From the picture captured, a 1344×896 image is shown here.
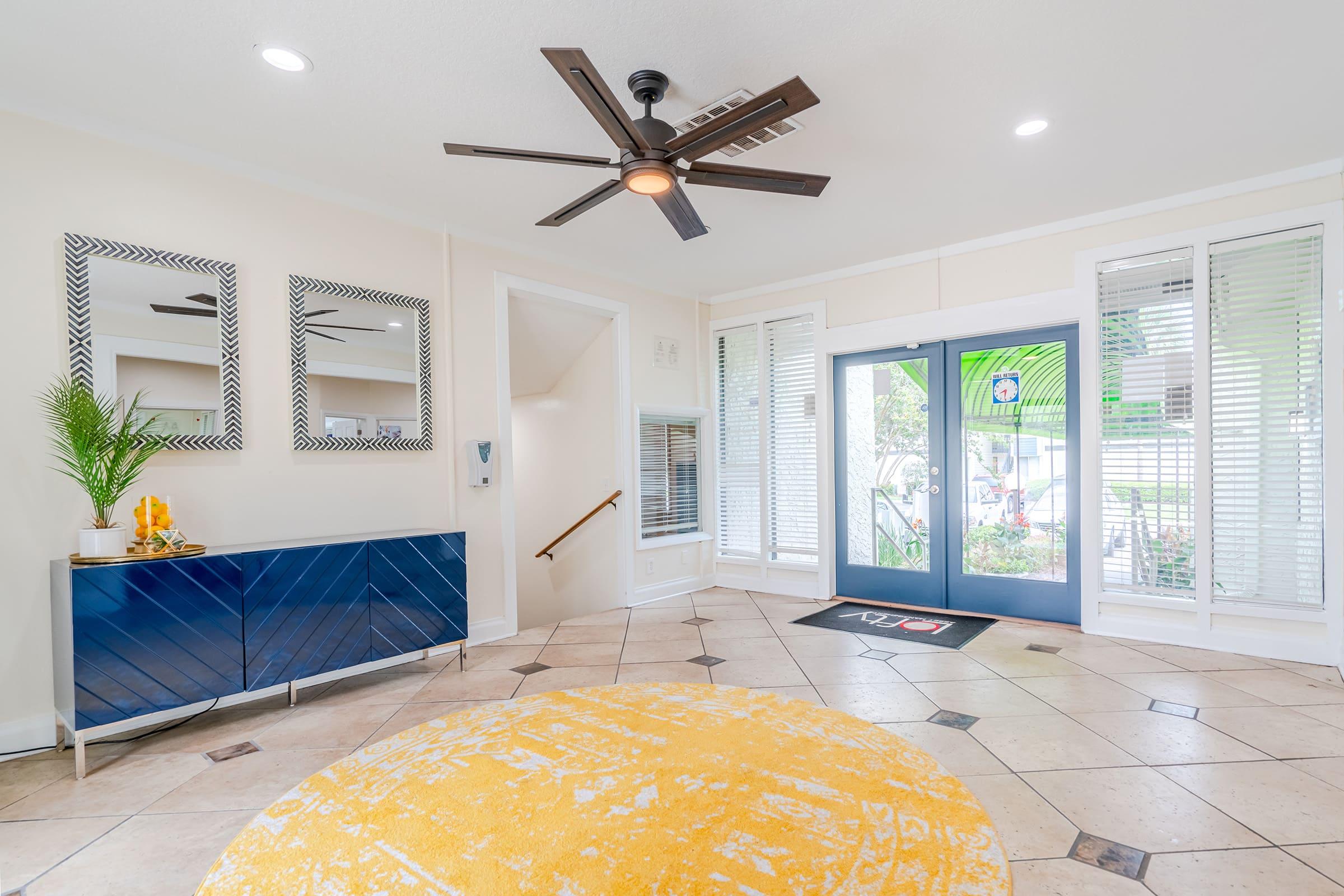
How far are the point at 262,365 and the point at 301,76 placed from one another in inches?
57.5

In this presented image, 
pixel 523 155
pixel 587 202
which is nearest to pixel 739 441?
pixel 587 202

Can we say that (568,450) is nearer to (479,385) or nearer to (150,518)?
(479,385)

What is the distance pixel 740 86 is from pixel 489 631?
348 centimetres

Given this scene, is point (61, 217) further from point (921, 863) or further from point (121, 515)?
point (921, 863)

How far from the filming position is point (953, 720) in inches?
112

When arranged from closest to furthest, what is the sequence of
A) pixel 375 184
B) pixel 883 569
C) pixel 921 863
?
pixel 921 863
pixel 375 184
pixel 883 569

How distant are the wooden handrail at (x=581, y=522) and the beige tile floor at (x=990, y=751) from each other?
129 centimetres

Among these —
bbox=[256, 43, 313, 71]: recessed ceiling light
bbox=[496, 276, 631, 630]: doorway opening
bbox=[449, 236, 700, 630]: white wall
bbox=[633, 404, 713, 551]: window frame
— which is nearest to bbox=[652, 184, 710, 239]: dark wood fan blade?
bbox=[256, 43, 313, 71]: recessed ceiling light

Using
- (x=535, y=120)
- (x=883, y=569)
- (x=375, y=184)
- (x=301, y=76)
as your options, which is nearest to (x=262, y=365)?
(x=375, y=184)

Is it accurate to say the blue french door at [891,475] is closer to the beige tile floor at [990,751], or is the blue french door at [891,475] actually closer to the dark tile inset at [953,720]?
the beige tile floor at [990,751]

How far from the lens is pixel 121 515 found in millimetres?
2943

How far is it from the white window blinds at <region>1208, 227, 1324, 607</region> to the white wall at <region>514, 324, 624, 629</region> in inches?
158

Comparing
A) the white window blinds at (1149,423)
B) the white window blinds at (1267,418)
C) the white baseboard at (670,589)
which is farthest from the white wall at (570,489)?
the white window blinds at (1267,418)

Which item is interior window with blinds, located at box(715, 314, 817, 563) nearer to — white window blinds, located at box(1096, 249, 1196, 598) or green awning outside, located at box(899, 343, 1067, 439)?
green awning outside, located at box(899, 343, 1067, 439)
